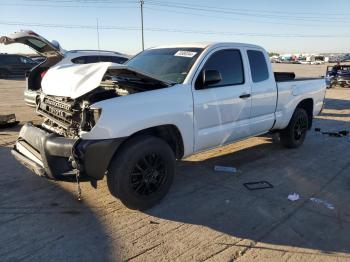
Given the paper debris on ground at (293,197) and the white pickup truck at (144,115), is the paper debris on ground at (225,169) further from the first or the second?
the paper debris on ground at (293,197)

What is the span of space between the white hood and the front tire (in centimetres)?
75

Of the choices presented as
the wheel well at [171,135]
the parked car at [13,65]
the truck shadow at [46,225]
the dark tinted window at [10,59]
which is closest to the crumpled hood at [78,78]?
the wheel well at [171,135]

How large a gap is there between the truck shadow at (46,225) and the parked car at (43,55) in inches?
52.1

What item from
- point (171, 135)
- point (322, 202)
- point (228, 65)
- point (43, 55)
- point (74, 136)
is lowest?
point (322, 202)

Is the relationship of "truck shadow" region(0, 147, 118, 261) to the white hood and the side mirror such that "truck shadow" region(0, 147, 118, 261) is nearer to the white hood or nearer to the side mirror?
the white hood

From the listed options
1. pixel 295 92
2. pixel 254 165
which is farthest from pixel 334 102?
pixel 254 165

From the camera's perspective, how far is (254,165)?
625 centimetres

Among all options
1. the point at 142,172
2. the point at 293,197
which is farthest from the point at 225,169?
the point at 142,172

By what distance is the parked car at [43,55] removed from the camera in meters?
5.79

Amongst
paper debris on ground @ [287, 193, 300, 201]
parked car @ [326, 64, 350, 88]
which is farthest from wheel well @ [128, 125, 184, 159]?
parked car @ [326, 64, 350, 88]

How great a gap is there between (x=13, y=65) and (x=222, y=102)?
24.7 metres

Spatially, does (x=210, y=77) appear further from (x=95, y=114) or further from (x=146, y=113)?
(x=95, y=114)

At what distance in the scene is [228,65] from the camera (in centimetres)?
549

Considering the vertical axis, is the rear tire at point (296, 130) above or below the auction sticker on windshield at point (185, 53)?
below
